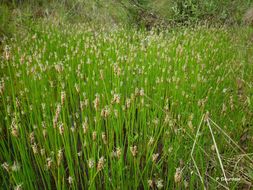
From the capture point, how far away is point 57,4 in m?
5.59

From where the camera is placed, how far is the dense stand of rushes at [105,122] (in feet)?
4.41

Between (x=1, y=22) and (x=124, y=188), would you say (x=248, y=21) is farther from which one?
(x=124, y=188)

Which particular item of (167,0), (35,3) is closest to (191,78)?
(35,3)

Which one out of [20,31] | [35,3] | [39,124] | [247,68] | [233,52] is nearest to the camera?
[39,124]

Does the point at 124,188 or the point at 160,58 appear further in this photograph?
the point at 160,58

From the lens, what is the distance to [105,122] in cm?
191

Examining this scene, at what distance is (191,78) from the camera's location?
8.12 feet

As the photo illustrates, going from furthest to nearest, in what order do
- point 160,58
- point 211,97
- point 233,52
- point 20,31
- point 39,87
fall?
point 233,52, point 20,31, point 160,58, point 211,97, point 39,87

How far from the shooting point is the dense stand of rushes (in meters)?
1.34

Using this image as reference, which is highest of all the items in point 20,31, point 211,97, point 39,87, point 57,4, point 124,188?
point 57,4

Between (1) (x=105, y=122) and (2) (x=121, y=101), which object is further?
(2) (x=121, y=101)

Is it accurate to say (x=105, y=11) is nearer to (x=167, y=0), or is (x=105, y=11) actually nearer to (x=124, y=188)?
(x=167, y=0)

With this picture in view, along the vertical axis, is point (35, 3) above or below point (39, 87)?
above

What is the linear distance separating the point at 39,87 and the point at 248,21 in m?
5.80
